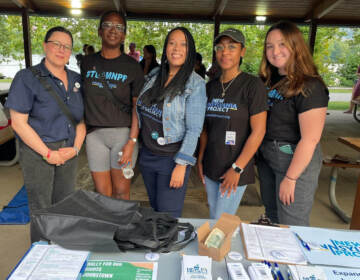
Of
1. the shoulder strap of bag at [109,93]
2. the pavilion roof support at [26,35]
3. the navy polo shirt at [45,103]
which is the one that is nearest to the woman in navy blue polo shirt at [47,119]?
the navy polo shirt at [45,103]

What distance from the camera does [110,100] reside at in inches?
71.1

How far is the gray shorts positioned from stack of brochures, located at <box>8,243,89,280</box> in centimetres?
90

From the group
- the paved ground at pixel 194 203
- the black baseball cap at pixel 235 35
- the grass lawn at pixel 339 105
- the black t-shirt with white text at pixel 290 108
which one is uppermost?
the black baseball cap at pixel 235 35

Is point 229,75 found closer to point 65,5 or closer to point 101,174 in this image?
point 101,174

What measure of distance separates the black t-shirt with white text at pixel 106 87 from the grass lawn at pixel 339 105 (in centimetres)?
1108

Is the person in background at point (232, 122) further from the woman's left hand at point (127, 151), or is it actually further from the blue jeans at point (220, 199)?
the woman's left hand at point (127, 151)

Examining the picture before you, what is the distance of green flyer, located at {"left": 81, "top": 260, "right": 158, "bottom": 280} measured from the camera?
2.98ft

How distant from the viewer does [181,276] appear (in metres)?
0.90

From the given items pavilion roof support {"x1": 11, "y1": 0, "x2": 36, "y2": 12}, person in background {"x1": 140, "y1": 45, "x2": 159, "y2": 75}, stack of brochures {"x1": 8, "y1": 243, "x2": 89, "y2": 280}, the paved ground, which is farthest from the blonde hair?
pavilion roof support {"x1": 11, "y1": 0, "x2": 36, "y2": 12}

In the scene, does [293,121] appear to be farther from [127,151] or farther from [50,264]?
[50,264]

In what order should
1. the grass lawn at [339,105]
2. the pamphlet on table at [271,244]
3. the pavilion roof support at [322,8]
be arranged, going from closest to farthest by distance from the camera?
the pamphlet on table at [271,244] < the pavilion roof support at [322,8] < the grass lawn at [339,105]

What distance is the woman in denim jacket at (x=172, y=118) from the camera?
1489mm

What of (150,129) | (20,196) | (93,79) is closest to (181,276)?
(150,129)

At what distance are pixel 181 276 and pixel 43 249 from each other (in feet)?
1.58
